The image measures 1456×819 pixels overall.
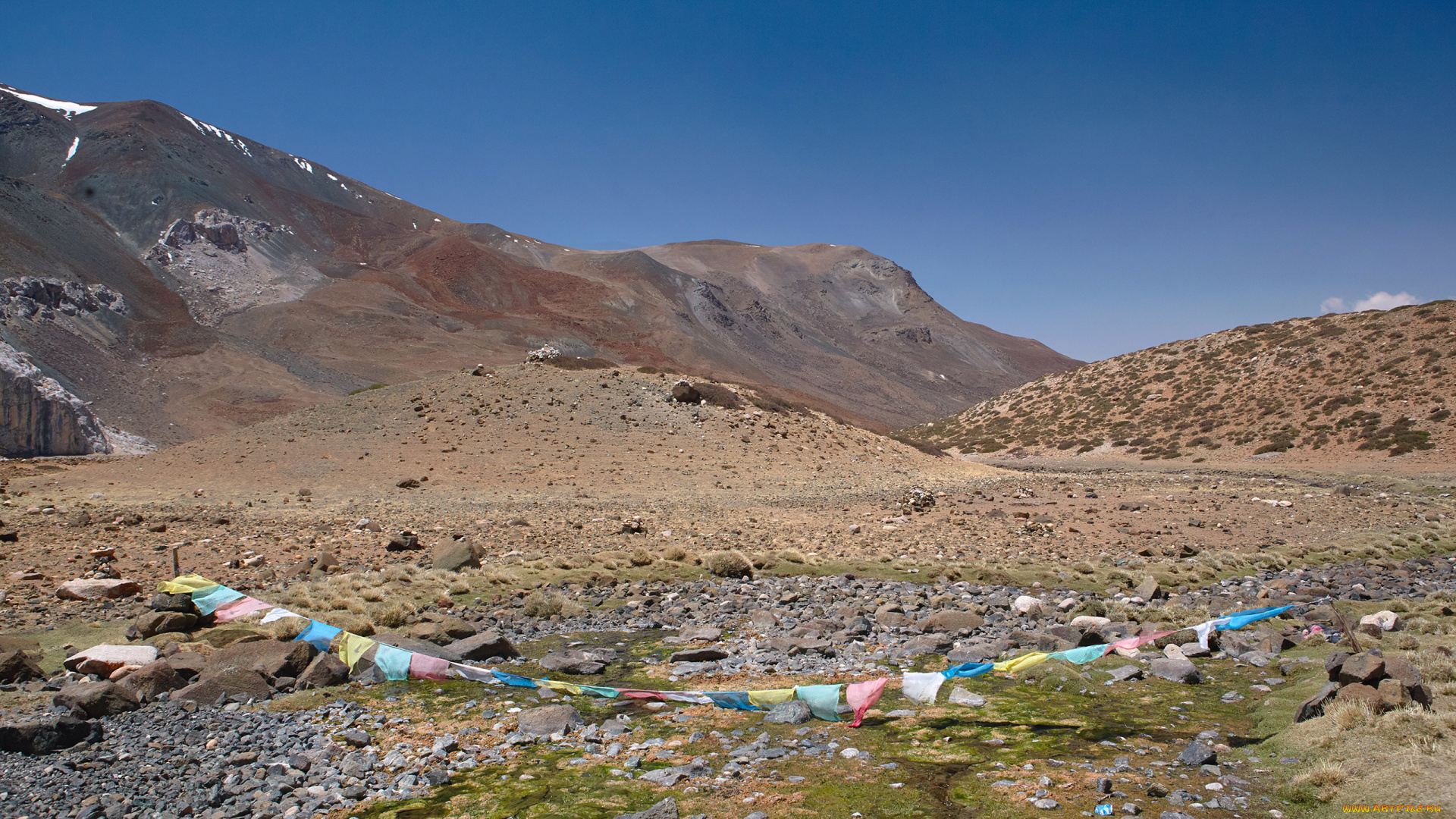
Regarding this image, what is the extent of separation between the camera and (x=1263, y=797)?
14.9ft

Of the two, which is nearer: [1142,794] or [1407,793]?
[1407,793]

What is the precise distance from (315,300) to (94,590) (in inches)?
3699

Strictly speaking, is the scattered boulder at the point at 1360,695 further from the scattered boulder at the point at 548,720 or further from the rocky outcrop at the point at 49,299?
the rocky outcrop at the point at 49,299

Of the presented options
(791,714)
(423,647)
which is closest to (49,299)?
(423,647)

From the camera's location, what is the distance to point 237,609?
375 inches

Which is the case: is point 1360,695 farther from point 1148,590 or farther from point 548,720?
point 1148,590

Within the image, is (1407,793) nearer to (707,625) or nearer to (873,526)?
(707,625)

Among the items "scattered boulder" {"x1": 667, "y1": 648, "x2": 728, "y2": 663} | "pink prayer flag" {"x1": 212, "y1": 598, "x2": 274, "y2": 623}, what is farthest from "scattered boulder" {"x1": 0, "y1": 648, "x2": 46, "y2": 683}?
"scattered boulder" {"x1": 667, "y1": 648, "x2": 728, "y2": 663}

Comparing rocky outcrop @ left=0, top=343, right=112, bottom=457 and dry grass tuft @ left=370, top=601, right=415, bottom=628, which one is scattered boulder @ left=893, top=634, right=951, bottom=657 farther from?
rocky outcrop @ left=0, top=343, right=112, bottom=457

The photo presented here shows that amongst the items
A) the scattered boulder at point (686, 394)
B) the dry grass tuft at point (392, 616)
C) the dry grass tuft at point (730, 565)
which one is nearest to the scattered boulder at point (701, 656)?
the dry grass tuft at point (392, 616)

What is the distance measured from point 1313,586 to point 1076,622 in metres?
5.18

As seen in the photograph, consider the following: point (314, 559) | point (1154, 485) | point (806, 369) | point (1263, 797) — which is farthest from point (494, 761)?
point (806, 369)

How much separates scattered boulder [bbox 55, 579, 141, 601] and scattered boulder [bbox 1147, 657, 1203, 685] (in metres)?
13.2

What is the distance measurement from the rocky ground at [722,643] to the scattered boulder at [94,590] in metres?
0.06
